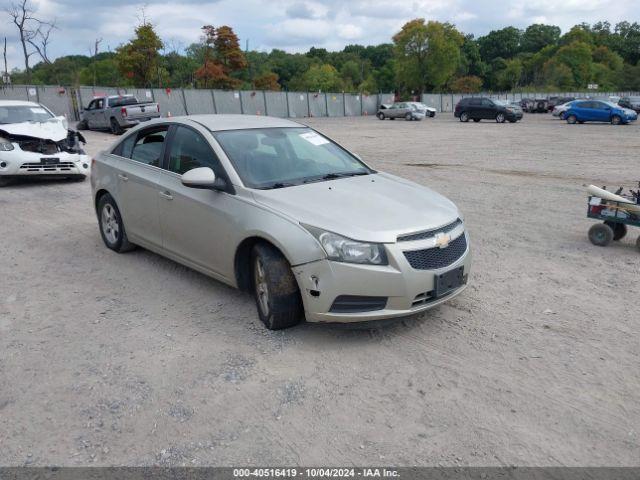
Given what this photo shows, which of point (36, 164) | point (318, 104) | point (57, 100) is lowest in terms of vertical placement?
point (36, 164)

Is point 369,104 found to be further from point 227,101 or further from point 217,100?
point 217,100

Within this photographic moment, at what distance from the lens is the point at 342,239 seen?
158 inches

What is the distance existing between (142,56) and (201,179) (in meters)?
51.2

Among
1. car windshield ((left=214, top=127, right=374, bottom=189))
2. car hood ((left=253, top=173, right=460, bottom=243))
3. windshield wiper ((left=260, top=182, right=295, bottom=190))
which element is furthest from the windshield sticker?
windshield wiper ((left=260, top=182, right=295, bottom=190))

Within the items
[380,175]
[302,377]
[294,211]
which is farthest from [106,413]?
[380,175]

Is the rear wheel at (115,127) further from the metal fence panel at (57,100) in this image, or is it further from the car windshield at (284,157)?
the car windshield at (284,157)

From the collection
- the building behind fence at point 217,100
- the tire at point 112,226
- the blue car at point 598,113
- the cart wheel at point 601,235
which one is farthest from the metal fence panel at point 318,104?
the cart wheel at point 601,235

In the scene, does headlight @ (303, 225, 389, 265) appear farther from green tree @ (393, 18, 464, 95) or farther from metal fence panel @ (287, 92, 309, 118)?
green tree @ (393, 18, 464, 95)

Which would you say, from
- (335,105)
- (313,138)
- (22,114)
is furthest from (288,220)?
(335,105)

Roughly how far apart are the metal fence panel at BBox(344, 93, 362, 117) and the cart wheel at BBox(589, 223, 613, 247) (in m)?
48.4

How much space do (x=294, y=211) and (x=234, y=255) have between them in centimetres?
71

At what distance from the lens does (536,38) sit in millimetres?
136375

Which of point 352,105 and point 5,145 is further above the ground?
point 5,145

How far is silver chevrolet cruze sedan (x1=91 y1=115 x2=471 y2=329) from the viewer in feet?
13.2
